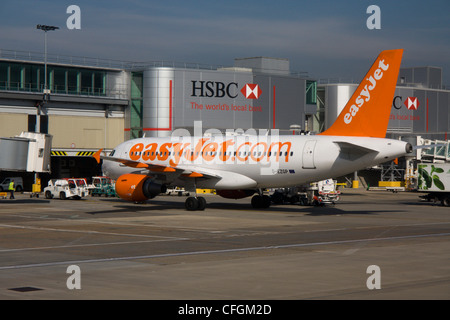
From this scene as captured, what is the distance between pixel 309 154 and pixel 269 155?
3252 millimetres

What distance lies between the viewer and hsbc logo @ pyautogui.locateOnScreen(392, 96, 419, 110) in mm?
96688

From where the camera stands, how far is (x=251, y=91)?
8356 cm

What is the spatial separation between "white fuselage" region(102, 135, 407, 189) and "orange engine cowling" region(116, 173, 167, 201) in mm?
1616

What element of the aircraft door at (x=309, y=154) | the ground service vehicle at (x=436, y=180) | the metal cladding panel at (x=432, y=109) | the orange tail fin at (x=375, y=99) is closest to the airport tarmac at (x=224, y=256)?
the aircraft door at (x=309, y=154)

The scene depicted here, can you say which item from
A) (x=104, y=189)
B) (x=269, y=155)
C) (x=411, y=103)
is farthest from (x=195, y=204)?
(x=411, y=103)

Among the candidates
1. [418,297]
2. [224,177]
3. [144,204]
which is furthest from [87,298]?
[144,204]

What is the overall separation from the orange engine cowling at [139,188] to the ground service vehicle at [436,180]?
21641 mm

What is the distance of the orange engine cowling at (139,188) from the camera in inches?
1710

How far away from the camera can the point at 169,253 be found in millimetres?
23219

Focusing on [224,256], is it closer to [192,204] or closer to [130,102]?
[192,204]

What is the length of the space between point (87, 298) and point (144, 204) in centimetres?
3727

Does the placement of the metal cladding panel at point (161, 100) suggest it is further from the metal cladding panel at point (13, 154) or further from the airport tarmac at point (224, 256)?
the airport tarmac at point (224, 256)

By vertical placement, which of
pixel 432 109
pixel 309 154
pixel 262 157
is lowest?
pixel 262 157

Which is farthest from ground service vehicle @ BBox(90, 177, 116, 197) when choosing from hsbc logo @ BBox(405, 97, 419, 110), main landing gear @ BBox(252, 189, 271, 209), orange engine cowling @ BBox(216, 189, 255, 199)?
hsbc logo @ BBox(405, 97, 419, 110)
